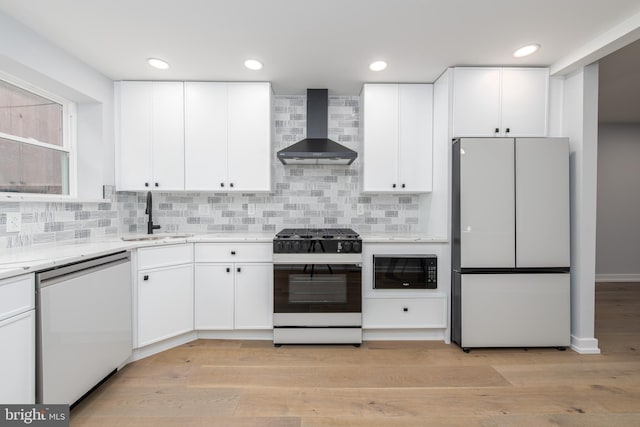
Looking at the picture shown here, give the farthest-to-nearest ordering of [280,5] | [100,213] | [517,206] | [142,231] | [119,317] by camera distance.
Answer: [142,231]
[100,213]
[517,206]
[119,317]
[280,5]

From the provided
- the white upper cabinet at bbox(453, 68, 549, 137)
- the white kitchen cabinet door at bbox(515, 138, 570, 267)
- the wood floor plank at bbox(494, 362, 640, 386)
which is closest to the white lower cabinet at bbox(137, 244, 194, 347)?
the wood floor plank at bbox(494, 362, 640, 386)

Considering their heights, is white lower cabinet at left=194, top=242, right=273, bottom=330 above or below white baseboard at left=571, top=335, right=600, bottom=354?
above

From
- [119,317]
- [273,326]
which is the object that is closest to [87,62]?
[119,317]

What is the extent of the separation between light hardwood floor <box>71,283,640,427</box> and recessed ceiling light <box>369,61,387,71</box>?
2.46 metres

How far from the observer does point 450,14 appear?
196cm

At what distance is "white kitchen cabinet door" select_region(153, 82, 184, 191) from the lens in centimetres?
299

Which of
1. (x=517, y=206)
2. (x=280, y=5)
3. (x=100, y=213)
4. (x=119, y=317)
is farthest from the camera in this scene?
(x=100, y=213)

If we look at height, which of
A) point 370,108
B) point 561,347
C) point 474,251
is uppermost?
point 370,108

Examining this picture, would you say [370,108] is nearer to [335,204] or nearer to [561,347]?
[335,204]

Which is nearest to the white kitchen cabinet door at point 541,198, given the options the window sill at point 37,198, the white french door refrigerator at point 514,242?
the white french door refrigerator at point 514,242

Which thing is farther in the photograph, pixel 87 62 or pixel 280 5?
pixel 87 62

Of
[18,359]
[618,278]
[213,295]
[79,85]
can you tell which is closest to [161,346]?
[213,295]

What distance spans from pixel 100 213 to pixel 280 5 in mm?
2410

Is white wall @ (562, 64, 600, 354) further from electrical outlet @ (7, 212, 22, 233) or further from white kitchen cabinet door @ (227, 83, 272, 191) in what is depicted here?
electrical outlet @ (7, 212, 22, 233)
